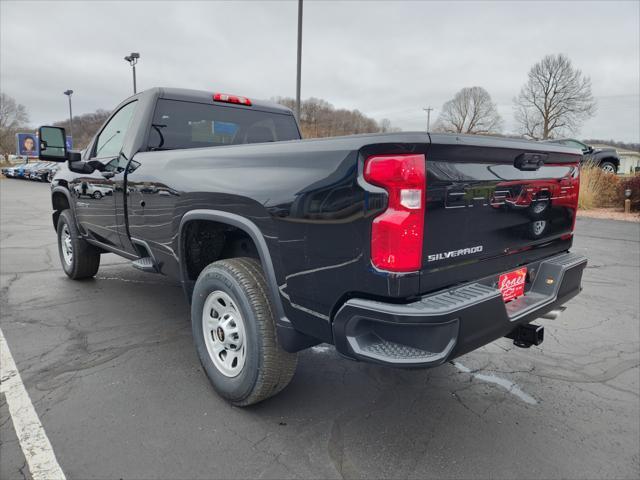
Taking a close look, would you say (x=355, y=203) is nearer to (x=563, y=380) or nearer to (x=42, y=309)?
(x=563, y=380)

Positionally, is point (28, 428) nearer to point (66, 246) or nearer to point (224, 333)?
point (224, 333)

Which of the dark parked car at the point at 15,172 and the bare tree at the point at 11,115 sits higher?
the bare tree at the point at 11,115

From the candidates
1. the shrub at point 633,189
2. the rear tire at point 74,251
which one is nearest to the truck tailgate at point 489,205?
the rear tire at point 74,251

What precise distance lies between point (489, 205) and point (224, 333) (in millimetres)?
1664

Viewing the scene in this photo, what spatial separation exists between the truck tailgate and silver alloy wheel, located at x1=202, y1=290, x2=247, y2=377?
1217 millimetres

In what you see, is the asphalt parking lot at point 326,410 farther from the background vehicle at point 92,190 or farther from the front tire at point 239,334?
the background vehicle at point 92,190

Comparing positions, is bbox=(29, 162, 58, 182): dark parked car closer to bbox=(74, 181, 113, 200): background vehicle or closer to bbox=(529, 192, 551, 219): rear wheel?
bbox=(74, 181, 113, 200): background vehicle

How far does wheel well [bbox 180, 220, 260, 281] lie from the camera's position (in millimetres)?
2943

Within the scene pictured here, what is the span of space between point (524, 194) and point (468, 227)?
0.56m

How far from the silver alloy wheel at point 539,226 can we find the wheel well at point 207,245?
5.55ft

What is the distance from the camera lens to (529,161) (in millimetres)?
2371

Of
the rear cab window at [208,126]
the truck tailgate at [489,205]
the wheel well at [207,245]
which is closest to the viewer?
the truck tailgate at [489,205]

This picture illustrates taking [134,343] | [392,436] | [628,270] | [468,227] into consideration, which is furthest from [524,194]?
[628,270]

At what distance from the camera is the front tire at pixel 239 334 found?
2398mm
